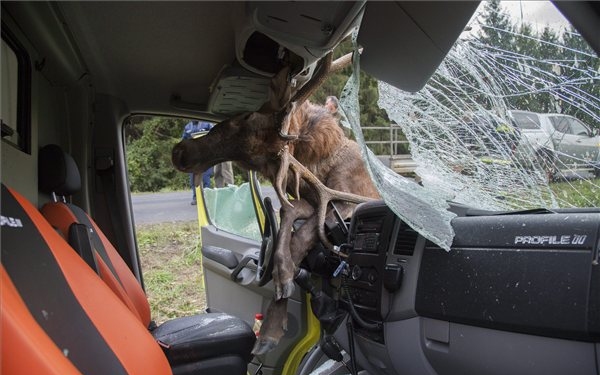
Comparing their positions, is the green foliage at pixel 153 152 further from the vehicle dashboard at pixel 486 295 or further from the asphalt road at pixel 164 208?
the vehicle dashboard at pixel 486 295

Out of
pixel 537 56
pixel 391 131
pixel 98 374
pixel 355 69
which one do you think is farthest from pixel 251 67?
pixel 98 374

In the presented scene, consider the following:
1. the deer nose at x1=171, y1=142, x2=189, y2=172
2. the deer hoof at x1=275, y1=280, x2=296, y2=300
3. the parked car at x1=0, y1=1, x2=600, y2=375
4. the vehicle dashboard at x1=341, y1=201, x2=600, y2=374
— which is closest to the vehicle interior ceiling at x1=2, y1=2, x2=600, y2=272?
the parked car at x1=0, y1=1, x2=600, y2=375

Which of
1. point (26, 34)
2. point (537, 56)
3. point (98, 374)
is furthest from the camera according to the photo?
point (26, 34)

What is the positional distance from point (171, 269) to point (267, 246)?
3442 millimetres

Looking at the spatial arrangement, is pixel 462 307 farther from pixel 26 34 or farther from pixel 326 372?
pixel 26 34

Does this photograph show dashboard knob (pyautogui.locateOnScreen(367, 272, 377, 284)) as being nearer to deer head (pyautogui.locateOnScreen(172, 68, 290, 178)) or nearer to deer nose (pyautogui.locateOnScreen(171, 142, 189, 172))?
deer head (pyautogui.locateOnScreen(172, 68, 290, 178))

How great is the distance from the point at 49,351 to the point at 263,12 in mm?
971

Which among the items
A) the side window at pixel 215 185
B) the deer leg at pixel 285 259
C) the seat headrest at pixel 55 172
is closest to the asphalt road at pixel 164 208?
the side window at pixel 215 185

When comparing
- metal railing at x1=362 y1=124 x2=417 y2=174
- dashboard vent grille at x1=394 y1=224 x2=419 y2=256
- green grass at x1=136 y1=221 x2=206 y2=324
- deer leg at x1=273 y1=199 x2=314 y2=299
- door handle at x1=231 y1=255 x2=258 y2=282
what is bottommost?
green grass at x1=136 y1=221 x2=206 y2=324

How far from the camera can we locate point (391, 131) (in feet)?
6.48

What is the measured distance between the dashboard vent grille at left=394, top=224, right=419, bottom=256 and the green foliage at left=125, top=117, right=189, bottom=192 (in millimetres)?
1733

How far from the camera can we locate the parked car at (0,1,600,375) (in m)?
1.18

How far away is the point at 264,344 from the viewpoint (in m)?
2.37

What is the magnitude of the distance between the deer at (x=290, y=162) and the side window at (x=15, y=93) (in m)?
0.85
